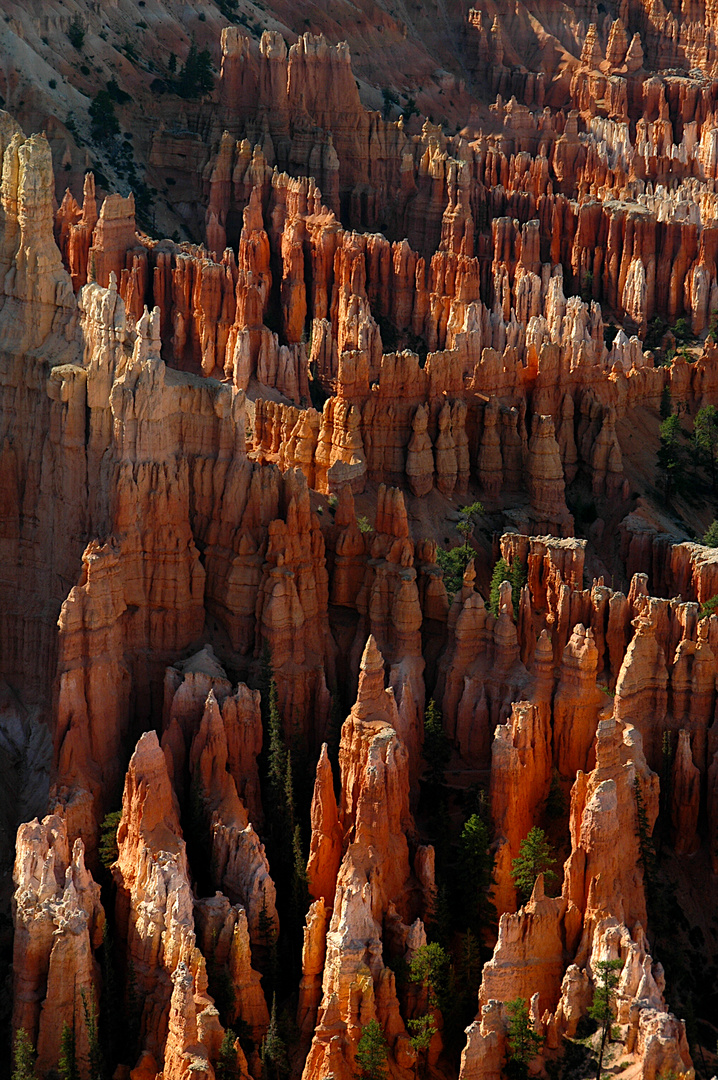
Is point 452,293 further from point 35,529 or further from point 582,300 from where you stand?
point 35,529

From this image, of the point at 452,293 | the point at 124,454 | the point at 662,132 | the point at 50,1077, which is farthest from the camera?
the point at 662,132

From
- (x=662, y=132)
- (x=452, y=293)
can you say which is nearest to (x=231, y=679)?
(x=452, y=293)

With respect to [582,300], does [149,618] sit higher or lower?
lower

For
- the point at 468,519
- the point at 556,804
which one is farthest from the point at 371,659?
the point at 468,519

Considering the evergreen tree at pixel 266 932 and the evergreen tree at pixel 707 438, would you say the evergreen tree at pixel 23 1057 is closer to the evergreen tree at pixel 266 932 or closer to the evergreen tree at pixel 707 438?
the evergreen tree at pixel 266 932

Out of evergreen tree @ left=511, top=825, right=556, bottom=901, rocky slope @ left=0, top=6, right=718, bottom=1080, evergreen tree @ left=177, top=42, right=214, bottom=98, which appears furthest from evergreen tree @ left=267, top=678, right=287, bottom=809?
evergreen tree @ left=177, top=42, right=214, bottom=98

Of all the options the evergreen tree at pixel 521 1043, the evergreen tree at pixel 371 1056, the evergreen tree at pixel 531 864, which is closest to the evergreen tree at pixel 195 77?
the evergreen tree at pixel 531 864

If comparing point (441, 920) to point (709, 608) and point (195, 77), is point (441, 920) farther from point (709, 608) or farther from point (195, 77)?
point (195, 77)
